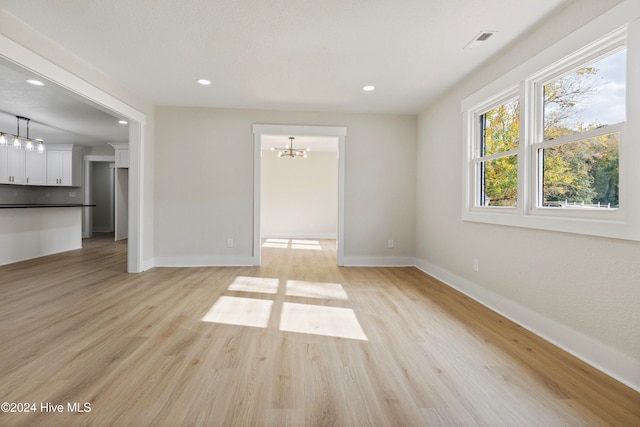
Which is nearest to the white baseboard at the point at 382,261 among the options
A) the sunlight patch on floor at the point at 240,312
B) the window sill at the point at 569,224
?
the window sill at the point at 569,224

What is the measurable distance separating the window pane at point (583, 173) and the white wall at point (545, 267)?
0.29 metres

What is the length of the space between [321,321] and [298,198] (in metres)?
6.48

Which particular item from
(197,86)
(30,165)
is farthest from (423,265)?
(30,165)

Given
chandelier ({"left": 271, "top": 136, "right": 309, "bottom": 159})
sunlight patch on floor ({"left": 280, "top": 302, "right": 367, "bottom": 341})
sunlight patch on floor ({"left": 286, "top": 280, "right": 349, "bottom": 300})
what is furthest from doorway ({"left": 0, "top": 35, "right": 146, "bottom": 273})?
chandelier ({"left": 271, "top": 136, "right": 309, "bottom": 159})

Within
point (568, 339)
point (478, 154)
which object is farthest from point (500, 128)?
point (568, 339)

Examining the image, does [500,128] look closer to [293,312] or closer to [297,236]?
[293,312]

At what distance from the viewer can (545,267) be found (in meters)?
2.39

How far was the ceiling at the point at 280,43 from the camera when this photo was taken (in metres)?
2.33

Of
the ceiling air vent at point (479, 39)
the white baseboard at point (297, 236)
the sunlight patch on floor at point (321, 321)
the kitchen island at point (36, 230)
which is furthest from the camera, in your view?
the white baseboard at point (297, 236)

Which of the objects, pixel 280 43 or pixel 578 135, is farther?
pixel 280 43

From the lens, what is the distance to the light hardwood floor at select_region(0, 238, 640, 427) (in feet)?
4.88

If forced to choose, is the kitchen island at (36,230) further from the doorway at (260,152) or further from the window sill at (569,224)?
the window sill at (569,224)

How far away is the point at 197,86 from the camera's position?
12.9 feet

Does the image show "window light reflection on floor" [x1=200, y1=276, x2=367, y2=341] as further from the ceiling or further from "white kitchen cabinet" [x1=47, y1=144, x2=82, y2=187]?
"white kitchen cabinet" [x1=47, y1=144, x2=82, y2=187]
